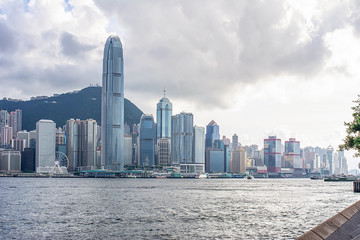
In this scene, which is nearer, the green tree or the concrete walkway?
the concrete walkway

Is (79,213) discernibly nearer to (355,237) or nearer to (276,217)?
(276,217)

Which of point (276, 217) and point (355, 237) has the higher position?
point (355, 237)

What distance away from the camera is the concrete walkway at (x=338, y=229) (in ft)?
68.9

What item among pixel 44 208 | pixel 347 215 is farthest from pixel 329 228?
pixel 44 208

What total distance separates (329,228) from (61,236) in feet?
108

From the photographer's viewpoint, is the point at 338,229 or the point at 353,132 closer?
the point at 338,229

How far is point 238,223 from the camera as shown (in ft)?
193

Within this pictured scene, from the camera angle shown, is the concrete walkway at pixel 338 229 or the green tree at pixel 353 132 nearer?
the concrete walkway at pixel 338 229

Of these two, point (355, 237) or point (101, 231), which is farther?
point (101, 231)

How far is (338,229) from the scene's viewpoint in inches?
982

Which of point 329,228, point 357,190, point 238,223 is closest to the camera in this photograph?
point 329,228

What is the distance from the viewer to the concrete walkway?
68.9ft

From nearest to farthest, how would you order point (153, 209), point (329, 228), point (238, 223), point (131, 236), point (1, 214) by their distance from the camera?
point (329, 228), point (131, 236), point (238, 223), point (1, 214), point (153, 209)

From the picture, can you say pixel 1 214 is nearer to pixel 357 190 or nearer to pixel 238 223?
pixel 238 223
